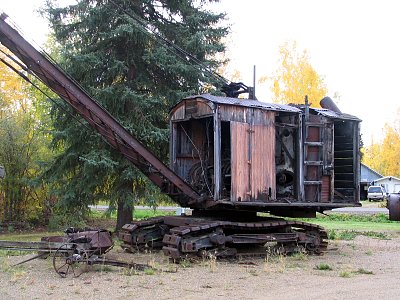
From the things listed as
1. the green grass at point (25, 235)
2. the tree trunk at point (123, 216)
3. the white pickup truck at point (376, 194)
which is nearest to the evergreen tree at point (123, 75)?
the tree trunk at point (123, 216)

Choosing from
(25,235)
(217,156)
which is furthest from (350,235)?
(25,235)

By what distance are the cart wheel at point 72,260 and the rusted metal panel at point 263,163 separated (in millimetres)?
3960

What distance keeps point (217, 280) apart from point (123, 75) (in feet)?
30.8

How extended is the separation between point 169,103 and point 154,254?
547 cm

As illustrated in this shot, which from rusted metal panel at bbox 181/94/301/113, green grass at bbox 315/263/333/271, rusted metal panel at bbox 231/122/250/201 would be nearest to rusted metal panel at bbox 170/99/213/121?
rusted metal panel at bbox 181/94/301/113

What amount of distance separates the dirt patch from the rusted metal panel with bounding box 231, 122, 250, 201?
56.6 inches

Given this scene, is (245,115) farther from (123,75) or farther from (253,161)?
(123,75)

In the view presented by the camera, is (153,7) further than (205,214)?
Yes

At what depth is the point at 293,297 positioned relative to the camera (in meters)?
7.71

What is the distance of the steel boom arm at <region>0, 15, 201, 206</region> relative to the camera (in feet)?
35.3

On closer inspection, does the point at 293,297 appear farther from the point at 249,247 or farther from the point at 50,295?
the point at 249,247

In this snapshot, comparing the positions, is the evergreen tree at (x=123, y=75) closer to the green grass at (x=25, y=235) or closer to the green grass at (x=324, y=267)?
the green grass at (x=25, y=235)

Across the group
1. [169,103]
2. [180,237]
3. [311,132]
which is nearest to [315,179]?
[311,132]

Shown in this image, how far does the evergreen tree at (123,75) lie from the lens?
15.7 meters
